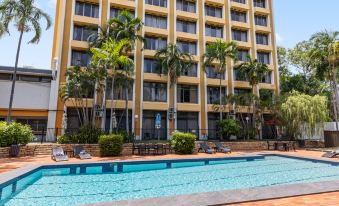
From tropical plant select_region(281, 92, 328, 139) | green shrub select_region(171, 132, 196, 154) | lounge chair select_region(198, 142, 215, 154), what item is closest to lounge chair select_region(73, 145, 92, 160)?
green shrub select_region(171, 132, 196, 154)

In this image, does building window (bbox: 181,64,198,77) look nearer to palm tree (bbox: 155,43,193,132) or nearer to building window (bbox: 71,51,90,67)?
palm tree (bbox: 155,43,193,132)

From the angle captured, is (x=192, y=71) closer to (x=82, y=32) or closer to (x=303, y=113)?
(x=303, y=113)

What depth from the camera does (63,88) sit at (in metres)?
20.5

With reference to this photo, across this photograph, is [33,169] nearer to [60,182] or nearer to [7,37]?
[60,182]

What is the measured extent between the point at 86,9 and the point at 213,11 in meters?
18.2

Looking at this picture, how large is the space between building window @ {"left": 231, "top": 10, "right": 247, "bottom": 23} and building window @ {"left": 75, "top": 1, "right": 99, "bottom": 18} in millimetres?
20315

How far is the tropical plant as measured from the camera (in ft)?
80.6

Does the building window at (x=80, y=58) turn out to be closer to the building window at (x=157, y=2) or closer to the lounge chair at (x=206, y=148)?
the building window at (x=157, y=2)

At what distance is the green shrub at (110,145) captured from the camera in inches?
674

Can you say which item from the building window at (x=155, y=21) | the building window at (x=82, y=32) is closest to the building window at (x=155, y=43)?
the building window at (x=155, y=21)

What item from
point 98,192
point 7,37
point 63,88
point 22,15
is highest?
point 22,15

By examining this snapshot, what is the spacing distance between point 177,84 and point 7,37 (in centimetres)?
1872

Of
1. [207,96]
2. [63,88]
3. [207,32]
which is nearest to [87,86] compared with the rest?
[63,88]

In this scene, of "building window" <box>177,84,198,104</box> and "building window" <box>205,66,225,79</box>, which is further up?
"building window" <box>205,66,225,79</box>
